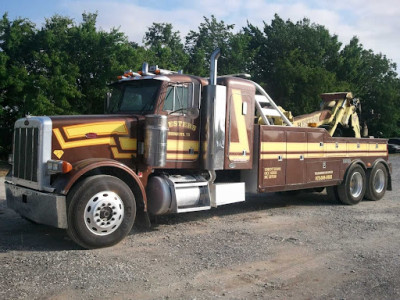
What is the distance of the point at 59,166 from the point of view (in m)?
5.85

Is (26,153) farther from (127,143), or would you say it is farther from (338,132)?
(338,132)

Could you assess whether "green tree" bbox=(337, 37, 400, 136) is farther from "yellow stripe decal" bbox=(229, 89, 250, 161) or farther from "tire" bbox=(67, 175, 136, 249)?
"tire" bbox=(67, 175, 136, 249)

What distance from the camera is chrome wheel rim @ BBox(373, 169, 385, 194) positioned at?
11.7 meters

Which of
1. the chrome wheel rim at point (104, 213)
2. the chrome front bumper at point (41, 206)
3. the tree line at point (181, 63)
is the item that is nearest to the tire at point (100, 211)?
the chrome wheel rim at point (104, 213)

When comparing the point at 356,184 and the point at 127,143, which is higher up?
the point at 127,143

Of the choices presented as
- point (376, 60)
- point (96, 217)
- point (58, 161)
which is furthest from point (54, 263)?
point (376, 60)

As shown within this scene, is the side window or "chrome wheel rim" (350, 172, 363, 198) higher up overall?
the side window

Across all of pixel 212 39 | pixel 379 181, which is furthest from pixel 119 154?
pixel 212 39

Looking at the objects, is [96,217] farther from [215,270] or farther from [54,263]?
[215,270]

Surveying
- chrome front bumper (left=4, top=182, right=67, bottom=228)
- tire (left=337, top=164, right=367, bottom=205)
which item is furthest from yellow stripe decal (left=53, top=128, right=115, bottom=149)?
tire (left=337, top=164, right=367, bottom=205)

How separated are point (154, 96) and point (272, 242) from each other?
3.00 metres

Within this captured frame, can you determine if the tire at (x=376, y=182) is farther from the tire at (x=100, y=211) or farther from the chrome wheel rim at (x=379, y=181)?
the tire at (x=100, y=211)

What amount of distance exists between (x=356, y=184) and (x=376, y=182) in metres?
1.09

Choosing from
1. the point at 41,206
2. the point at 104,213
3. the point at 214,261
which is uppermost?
the point at 41,206
